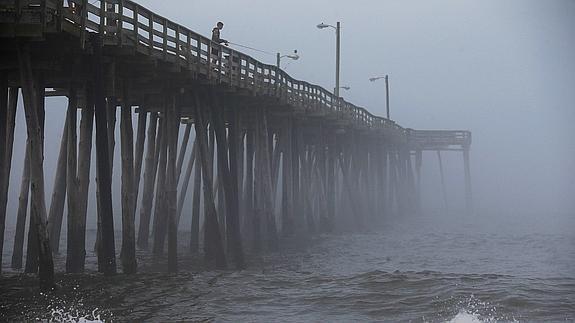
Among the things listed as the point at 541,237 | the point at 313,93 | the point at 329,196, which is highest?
the point at 313,93

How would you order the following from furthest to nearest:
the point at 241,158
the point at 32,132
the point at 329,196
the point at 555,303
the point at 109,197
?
the point at 329,196, the point at 241,158, the point at 109,197, the point at 32,132, the point at 555,303

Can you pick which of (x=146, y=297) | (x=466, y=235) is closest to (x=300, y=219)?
(x=466, y=235)

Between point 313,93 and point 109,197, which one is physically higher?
point 313,93

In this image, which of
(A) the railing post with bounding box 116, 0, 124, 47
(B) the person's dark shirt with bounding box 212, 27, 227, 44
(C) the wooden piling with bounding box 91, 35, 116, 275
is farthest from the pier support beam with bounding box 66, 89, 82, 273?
(B) the person's dark shirt with bounding box 212, 27, 227, 44

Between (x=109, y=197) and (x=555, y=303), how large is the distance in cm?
898

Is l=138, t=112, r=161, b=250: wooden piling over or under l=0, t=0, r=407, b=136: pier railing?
under

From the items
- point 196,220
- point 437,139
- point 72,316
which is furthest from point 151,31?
point 437,139

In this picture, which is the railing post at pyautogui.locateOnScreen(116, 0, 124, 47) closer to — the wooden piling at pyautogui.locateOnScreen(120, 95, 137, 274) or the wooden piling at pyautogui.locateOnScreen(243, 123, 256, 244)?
the wooden piling at pyautogui.locateOnScreen(120, 95, 137, 274)

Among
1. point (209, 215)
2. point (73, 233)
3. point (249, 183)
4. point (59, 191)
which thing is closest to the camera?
point (73, 233)

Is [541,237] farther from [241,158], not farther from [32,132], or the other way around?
[32,132]

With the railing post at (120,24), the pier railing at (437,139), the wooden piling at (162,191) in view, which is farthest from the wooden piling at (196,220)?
the pier railing at (437,139)

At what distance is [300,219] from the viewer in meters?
27.6

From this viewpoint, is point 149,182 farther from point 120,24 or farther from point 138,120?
point 120,24

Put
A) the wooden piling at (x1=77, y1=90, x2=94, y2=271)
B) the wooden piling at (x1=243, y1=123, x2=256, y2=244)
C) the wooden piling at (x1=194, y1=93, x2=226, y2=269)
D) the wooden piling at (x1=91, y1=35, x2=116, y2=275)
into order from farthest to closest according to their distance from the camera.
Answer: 1. the wooden piling at (x1=243, y1=123, x2=256, y2=244)
2. the wooden piling at (x1=194, y1=93, x2=226, y2=269)
3. the wooden piling at (x1=77, y1=90, x2=94, y2=271)
4. the wooden piling at (x1=91, y1=35, x2=116, y2=275)
